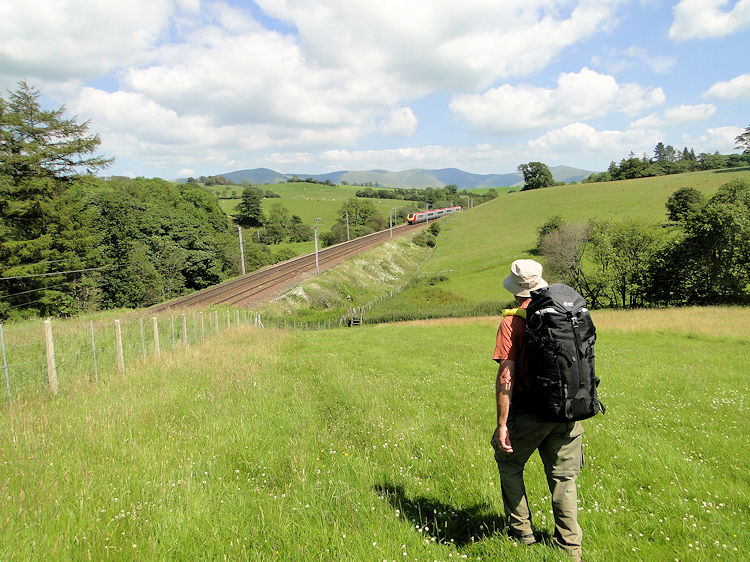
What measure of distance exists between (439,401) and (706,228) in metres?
39.1

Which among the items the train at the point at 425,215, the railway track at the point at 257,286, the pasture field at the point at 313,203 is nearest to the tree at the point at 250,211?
the pasture field at the point at 313,203

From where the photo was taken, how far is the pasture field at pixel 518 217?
58000 millimetres

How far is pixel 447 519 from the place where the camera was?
3500 millimetres

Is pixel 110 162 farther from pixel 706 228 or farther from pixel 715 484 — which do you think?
pixel 706 228

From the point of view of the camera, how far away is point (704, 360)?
12.8 metres

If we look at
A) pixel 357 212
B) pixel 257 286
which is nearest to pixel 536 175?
pixel 357 212

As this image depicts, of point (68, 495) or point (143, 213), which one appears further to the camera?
point (143, 213)

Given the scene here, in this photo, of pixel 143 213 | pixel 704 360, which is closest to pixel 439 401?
pixel 704 360

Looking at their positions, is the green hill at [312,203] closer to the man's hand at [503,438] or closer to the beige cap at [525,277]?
the beige cap at [525,277]

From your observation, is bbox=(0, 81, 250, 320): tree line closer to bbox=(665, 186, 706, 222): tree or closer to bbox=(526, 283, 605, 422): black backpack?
bbox=(526, 283, 605, 422): black backpack

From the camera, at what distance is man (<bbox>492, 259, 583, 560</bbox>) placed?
2951mm

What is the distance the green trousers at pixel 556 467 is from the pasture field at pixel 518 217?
46.6 m

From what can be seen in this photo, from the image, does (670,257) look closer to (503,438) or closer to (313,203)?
(503,438)

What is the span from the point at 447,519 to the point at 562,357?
191 centimetres
